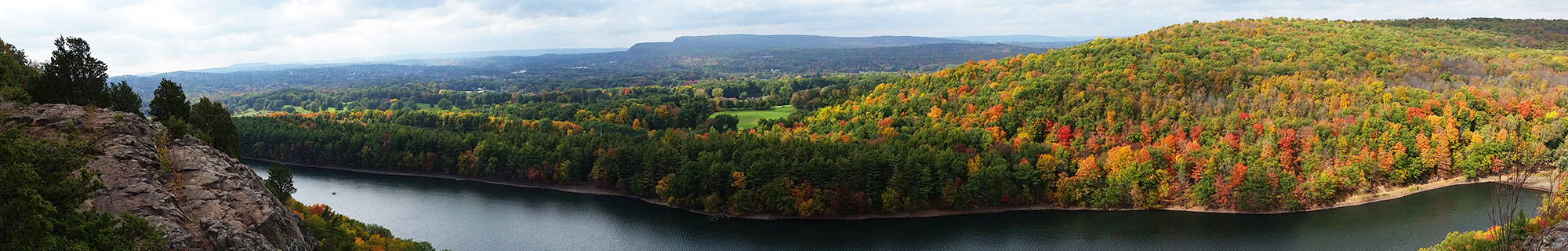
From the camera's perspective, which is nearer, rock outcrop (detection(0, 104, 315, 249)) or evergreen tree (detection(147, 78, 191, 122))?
rock outcrop (detection(0, 104, 315, 249))

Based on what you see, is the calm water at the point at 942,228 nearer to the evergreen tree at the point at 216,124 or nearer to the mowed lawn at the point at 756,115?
the evergreen tree at the point at 216,124

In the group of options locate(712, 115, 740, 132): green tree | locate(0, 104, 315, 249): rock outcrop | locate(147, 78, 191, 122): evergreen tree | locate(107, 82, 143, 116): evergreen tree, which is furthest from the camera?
locate(712, 115, 740, 132): green tree

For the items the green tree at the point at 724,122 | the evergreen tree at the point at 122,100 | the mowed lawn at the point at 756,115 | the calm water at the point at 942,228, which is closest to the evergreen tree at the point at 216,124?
the evergreen tree at the point at 122,100

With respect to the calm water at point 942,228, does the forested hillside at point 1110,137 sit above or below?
above

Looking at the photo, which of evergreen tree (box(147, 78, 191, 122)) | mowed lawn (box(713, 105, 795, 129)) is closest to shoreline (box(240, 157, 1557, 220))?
mowed lawn (box(713, 105, 795, 129))

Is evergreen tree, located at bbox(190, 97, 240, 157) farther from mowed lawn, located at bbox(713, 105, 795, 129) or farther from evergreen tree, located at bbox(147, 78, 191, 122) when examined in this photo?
mowed lawn, located at bbox(713, 105, 795, 129)

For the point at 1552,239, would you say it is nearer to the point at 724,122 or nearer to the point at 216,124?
the point at 216,124

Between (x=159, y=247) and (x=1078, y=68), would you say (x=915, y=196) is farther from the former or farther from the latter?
(x=159, y=247)
